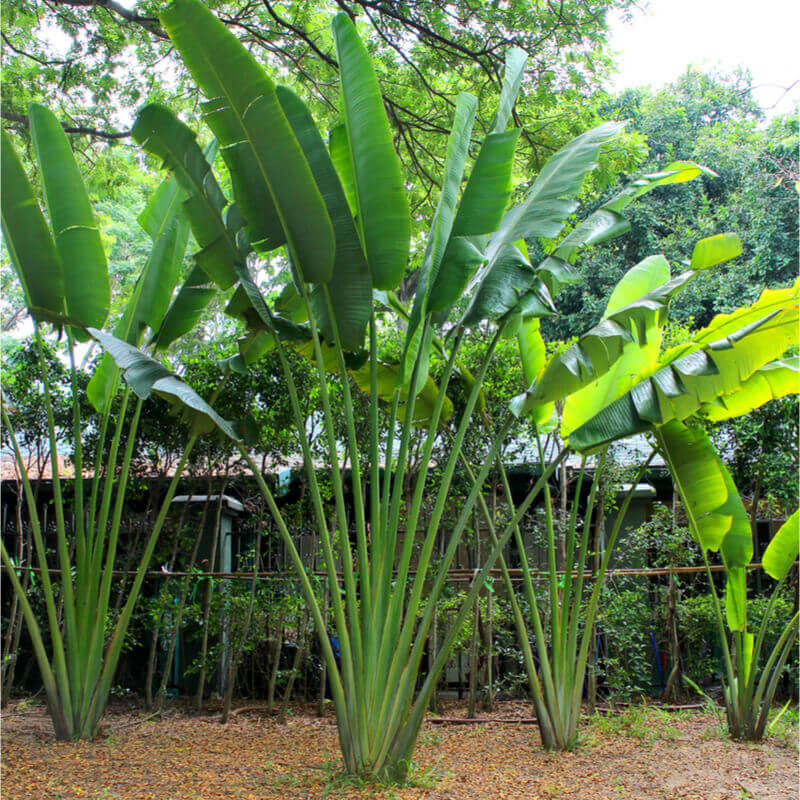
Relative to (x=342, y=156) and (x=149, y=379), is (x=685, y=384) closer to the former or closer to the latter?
(x=342, y=156)

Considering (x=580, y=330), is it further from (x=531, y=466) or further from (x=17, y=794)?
(x=17, y=794)

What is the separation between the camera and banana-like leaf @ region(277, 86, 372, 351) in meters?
3.77

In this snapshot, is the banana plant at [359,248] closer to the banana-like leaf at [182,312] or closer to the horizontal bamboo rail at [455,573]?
the banana-like leaf at [182,312]

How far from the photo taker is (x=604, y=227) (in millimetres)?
4203

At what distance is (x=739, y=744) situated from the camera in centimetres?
506

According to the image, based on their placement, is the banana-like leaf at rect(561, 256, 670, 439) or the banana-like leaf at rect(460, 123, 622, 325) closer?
the banana-like leaf at rect(460, 123, 622, 325)

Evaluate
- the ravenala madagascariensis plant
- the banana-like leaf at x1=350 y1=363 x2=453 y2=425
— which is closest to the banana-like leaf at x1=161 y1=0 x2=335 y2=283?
the ravenala madagascariensis plant

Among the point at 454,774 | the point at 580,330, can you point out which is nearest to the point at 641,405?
the point at 454,774

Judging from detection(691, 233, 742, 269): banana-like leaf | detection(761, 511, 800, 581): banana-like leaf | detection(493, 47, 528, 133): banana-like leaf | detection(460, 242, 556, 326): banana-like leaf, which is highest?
detection(493, 47, 528, 133): banana-like leaf

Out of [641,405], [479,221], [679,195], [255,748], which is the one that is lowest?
[255,748]

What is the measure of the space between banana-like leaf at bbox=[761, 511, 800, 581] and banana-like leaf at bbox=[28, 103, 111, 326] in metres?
5.26

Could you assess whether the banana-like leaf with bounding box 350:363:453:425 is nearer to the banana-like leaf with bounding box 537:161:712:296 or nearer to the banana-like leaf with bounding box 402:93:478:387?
the banana-like leaf with bounding box 402:93:478:387

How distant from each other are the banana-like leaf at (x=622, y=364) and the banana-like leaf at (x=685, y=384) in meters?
0.50

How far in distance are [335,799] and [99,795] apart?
49.6 inches
